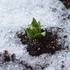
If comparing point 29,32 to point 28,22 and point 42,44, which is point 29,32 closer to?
point 42,44

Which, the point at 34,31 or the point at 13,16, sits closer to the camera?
the point at 34,31

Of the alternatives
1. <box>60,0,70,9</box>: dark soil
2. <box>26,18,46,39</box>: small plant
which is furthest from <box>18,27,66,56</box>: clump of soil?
<box>60,0,70,9</box>: dark soil

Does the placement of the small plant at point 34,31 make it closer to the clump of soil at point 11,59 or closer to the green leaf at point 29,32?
the green leaf at point 29,32

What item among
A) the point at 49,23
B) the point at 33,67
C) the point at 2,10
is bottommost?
the point at 33,67

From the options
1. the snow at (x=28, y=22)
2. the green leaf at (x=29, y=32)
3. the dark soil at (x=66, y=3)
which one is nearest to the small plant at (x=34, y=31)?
the green leaf at (x=29, y=32)

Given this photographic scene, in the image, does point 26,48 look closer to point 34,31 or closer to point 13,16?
point 34,31

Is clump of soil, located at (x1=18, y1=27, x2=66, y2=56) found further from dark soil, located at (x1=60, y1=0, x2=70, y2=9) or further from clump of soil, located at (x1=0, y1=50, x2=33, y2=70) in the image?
dark soil, located at (x1=60, y1=0, x2=70, y2=9)

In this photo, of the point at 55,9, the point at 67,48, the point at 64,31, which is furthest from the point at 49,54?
the point at 55,9
